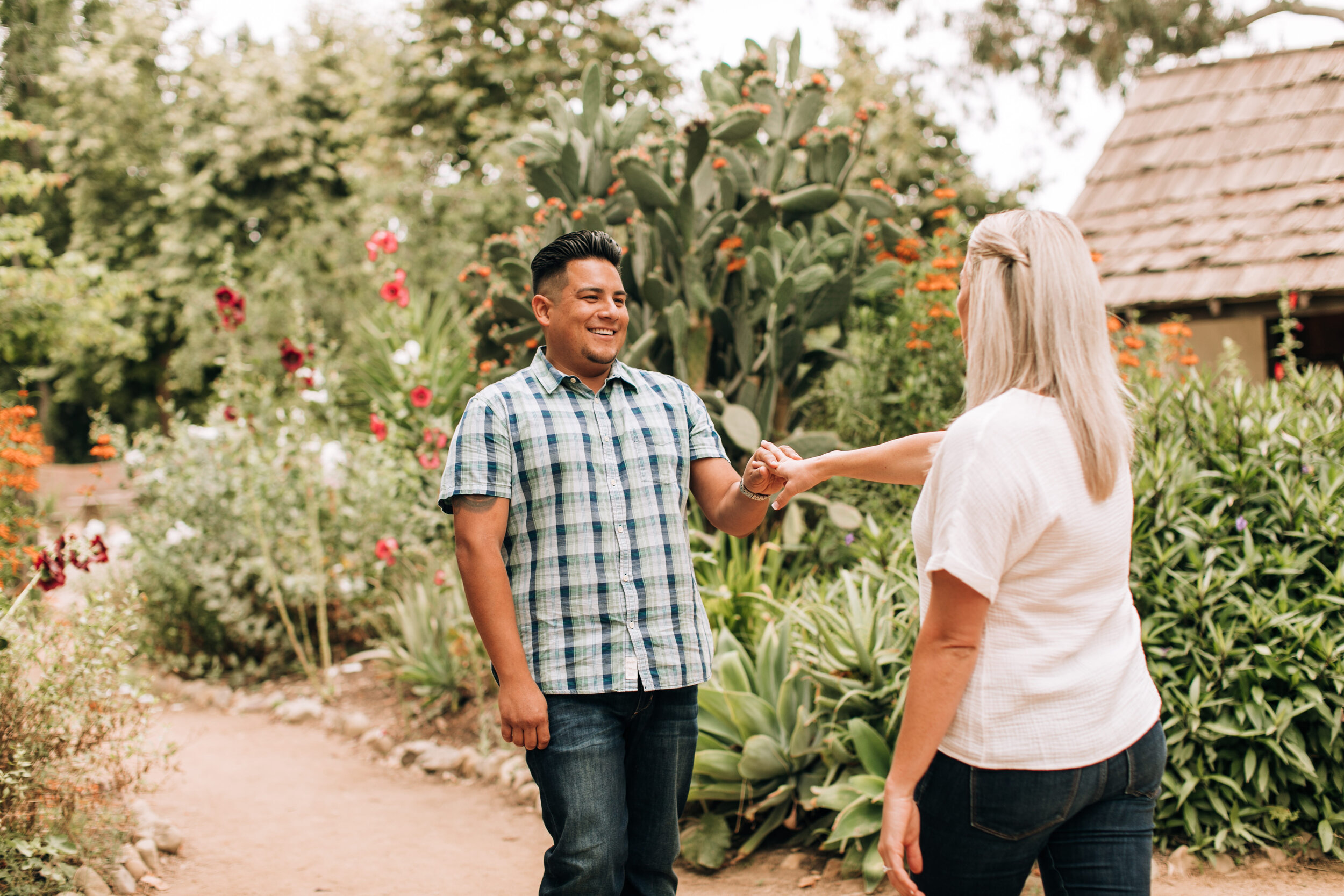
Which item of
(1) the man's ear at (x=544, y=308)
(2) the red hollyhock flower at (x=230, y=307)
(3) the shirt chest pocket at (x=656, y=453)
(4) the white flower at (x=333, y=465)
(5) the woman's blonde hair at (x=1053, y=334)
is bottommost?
(4) the white flower at (x=333, y=465)

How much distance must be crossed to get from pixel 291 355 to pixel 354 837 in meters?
2.80

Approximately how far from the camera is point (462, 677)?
5.52 metres

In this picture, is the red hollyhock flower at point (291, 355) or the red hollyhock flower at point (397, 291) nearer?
the red hollyhock flower at point (291, 355)

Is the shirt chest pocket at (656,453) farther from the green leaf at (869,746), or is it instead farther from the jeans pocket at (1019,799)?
the green leaf at (869,746)

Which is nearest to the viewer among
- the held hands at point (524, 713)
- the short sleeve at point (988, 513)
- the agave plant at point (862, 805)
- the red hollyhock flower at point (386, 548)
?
the short sleeve at point (988, 513)

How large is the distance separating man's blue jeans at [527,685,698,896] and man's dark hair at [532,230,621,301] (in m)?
1.00

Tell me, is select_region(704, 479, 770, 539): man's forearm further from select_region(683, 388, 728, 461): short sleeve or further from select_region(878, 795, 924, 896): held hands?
select_region(878, 795, 924, 896): held hands

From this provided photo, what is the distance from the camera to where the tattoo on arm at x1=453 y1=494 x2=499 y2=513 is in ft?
6.87

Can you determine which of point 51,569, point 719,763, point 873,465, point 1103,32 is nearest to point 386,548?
point 51,569

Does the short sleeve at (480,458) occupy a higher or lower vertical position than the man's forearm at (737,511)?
higher

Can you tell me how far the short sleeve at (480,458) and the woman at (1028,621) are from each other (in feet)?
3.20

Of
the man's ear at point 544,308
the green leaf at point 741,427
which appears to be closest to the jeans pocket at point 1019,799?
the man's ear at point 544,308

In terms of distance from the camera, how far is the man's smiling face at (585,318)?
2.31 meters

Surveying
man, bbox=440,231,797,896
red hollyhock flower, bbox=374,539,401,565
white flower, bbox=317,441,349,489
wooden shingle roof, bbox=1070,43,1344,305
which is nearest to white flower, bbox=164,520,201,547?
white flower, bbox=317,441,349,489
